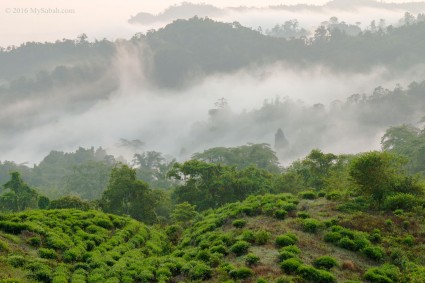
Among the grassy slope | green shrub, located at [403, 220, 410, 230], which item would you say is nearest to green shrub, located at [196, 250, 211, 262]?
the grassy slope

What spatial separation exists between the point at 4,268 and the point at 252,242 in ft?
51.0

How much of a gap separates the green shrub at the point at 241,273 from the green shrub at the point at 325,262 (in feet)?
13.4

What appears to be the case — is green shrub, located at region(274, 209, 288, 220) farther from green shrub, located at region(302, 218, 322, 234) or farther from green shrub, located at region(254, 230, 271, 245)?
green shrub, located at region(254, 230, 271, 245)

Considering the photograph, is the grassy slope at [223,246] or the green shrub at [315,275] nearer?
the green shrub at [315,275]

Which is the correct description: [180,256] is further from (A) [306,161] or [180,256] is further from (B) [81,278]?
(A) [306,161]

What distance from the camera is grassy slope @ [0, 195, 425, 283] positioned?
25328 mm

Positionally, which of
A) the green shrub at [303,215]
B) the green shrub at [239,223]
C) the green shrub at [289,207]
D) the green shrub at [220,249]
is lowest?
the green shrub at [220,249]

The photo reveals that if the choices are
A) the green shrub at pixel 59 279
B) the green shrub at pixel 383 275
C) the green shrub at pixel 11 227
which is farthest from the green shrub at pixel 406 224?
the green shrub at pixel 11 227

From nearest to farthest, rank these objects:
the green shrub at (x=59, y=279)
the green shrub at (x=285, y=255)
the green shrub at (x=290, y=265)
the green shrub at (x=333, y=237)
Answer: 1. the green shrub at (x=59, y=279)
2. the green shrub at (x=290, y=265)
3. the green shrub at (x=285, y=255)
4. the green shrub at (x=333, y=237)

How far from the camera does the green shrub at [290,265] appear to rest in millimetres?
25109

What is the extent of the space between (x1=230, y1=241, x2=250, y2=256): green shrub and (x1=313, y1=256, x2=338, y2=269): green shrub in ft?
16.1

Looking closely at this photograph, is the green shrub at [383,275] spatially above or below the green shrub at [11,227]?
below

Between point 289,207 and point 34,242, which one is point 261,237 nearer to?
point 289,207

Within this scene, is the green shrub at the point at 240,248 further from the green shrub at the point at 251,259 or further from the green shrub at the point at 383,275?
the green shrub at the point at 383,275
